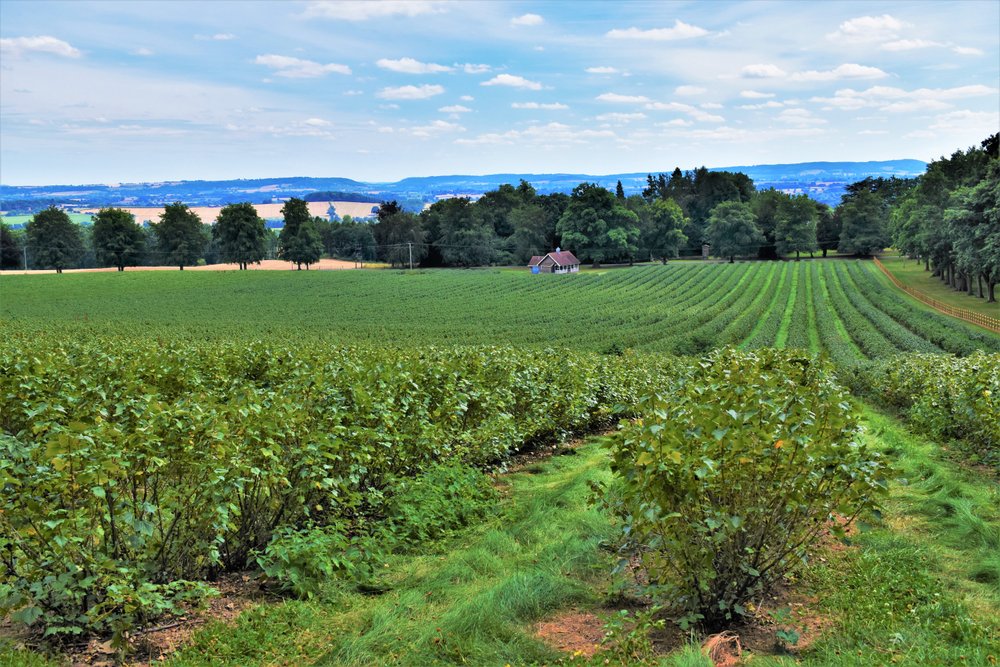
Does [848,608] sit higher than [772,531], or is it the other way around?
[772,531]

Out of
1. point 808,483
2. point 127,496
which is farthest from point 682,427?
point 127,496

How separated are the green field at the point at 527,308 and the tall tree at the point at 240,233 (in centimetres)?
1699

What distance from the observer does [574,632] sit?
17.4 ft

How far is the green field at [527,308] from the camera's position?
4372 cm

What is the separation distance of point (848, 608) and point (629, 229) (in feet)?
348

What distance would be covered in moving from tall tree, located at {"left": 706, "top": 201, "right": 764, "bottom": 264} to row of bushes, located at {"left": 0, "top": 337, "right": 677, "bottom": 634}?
111m

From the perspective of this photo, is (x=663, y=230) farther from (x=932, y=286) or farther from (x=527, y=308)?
(x=527, y=308)

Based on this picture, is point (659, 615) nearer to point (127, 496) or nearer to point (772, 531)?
point (772, 531)

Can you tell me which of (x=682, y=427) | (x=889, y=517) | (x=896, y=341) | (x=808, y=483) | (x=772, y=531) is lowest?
(x=896, y=341)

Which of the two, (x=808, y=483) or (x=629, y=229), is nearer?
(x=808, y=483)

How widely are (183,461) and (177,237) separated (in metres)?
109

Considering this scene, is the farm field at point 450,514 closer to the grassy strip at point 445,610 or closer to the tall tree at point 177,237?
the grassy strip at point 445,610

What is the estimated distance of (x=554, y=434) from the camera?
13016 millimetres

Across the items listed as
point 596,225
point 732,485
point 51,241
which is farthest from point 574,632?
point 51,241
